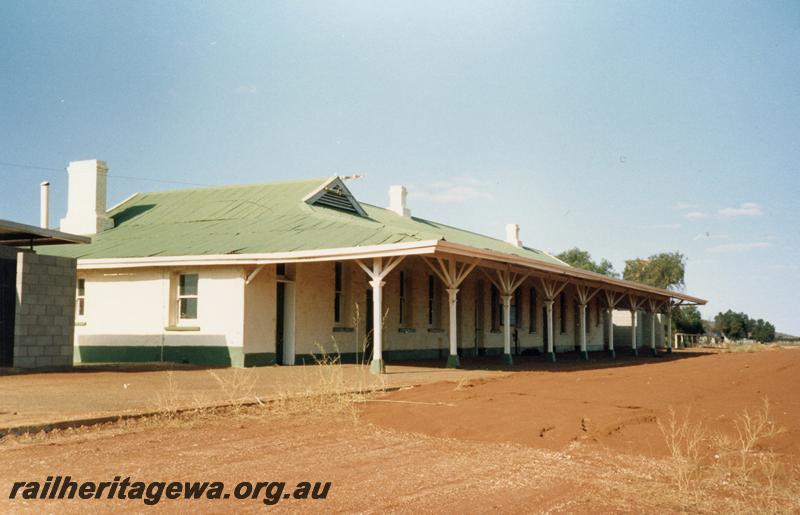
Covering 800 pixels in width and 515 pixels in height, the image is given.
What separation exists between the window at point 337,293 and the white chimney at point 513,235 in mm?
18963

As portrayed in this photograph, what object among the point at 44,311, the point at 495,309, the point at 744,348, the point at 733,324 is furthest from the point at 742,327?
the point at 44,311

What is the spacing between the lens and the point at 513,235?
128ft

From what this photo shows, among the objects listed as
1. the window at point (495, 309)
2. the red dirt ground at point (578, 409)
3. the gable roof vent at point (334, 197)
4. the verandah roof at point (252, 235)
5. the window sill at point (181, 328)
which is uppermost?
the gable roof vent at point (334, 197)

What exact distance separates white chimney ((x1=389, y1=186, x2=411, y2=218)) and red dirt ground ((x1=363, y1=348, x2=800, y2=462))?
15321 millimetres

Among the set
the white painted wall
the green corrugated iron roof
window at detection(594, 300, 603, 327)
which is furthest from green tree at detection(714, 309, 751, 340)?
the white painted wall

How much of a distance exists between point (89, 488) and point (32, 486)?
0.44 m

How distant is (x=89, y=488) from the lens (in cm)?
588

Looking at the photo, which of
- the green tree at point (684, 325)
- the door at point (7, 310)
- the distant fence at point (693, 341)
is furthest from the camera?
the green tree at point (684, 325)

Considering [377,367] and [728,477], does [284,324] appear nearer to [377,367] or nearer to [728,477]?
[377,367]

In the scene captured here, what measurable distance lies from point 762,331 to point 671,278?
51.4 ft

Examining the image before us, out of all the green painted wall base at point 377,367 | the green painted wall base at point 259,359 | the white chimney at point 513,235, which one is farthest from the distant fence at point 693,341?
the green painted wall base at point 377,367

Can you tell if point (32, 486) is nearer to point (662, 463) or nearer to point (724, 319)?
point (662, 463)

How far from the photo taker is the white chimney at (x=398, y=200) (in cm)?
3038

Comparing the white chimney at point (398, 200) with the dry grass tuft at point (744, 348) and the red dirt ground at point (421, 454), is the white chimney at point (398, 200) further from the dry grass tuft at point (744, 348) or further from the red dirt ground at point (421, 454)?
the dry grass tuft at point (744, 348)
